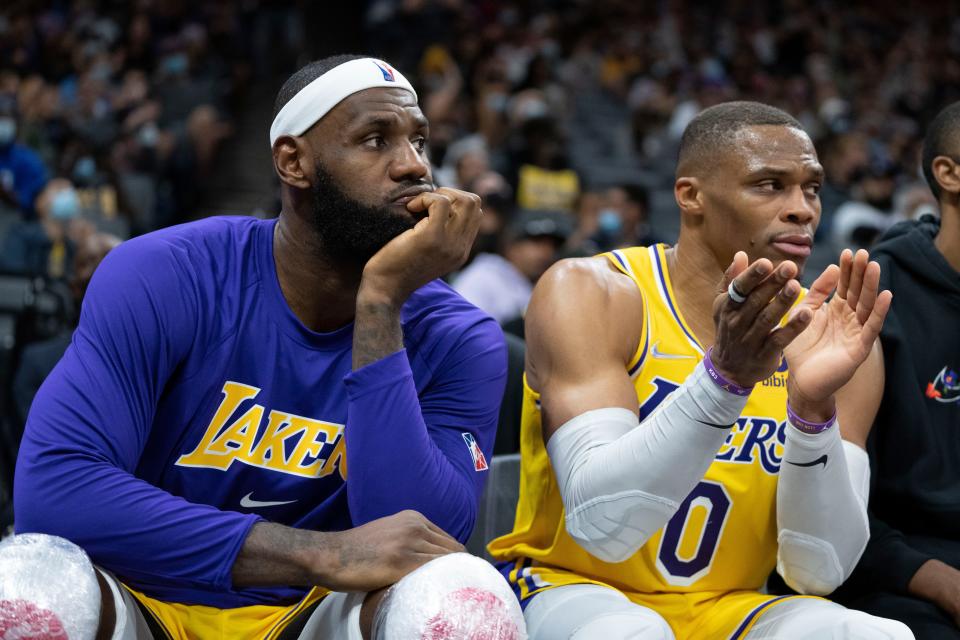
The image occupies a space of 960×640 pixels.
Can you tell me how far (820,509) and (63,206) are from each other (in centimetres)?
704

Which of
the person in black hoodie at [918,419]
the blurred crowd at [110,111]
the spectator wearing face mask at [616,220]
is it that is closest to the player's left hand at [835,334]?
the person in black hoodie at [918,419]

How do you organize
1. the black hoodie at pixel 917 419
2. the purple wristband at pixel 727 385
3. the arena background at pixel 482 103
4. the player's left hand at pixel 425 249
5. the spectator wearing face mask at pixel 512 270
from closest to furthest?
the purple wristband at pixel 727 385 → the player's left hand at pixel 425 249 → the black hoodie at pixel 917 419 → the spectator wearing face mask at pixel 512 270 → the arena background at pixel 482 103

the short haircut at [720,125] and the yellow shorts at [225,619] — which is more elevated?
the short haircut at [720,125]

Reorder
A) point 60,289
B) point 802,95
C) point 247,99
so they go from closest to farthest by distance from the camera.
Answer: point 60,289, point 247,99, point 802,95

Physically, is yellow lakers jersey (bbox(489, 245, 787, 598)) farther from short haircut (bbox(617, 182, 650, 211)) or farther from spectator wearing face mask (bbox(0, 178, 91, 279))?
short haircut (bbox(617, 182, 650, 211))

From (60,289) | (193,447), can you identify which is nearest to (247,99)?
(60,289)

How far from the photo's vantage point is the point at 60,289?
6141 mm

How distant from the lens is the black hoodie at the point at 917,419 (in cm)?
299

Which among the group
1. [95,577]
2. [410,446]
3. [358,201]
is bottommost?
[95,577]

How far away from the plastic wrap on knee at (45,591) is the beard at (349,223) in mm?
883

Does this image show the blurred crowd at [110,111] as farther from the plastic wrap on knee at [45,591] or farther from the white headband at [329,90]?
the plastic wrap on knee at [45,591]

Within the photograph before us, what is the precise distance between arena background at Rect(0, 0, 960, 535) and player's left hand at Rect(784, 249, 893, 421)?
99.9 inches

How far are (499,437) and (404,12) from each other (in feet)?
39.7

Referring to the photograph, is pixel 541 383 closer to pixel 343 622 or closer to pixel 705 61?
pixel 343 622
